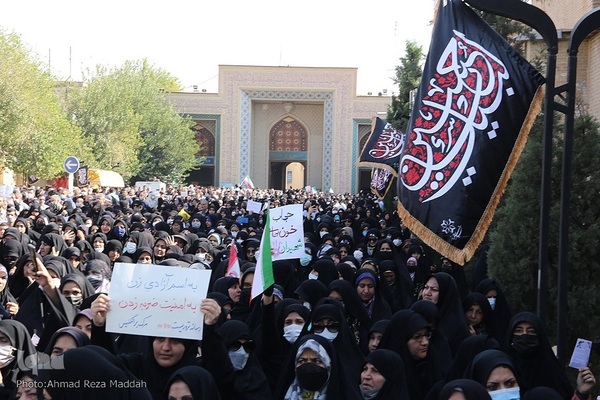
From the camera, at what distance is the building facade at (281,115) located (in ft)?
132

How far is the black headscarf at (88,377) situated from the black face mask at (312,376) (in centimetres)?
86

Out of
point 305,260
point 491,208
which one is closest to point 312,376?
point 491,208

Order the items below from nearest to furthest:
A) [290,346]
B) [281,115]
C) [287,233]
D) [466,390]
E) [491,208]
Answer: [466,390]
[491,208]
[290,346]
[287,233]
[281,115]

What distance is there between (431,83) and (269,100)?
120ft

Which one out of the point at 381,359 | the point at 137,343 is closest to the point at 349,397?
the point at 381,359

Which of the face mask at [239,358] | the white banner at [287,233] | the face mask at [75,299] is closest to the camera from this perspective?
the face mask at [239,358]

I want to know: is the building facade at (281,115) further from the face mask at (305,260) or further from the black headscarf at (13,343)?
the black headscarf at (13,343)

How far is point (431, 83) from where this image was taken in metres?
4.77

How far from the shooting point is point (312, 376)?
4012mm

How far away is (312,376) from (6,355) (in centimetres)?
144

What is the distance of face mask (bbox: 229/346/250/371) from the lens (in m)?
4.38

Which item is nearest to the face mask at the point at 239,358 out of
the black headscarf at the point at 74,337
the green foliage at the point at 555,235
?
the black headscarf at the point at 74,337

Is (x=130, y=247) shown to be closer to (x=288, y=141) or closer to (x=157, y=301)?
(x=157, y=301)

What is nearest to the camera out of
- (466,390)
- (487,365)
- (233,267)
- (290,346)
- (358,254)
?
(466,390)
